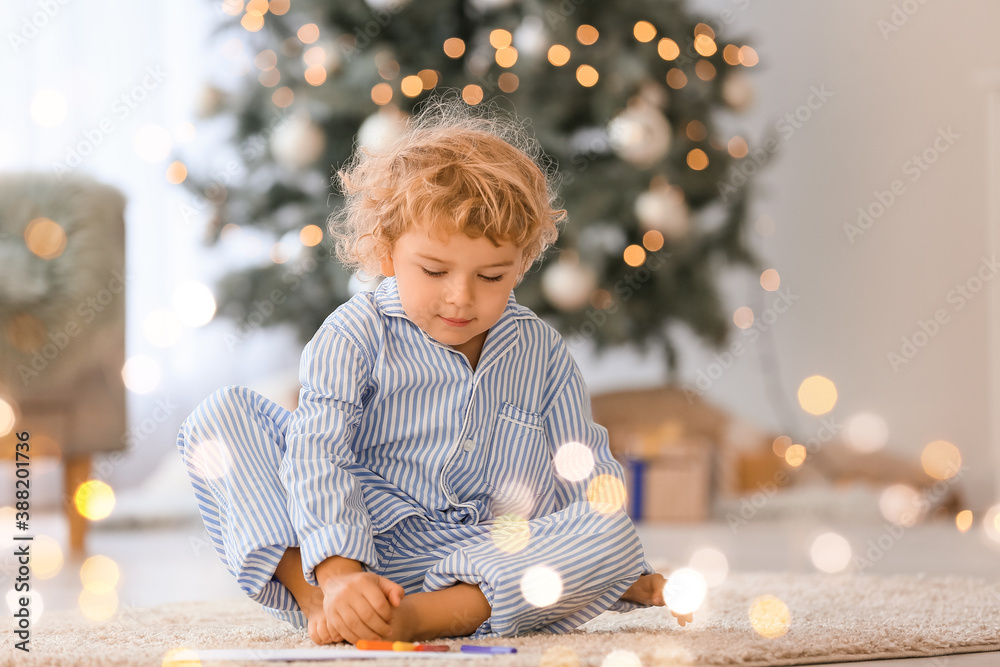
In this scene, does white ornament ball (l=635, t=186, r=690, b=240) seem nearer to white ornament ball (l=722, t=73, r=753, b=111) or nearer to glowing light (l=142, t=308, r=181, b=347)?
white ornament ball (l=722, t=73, r=753, b=111)

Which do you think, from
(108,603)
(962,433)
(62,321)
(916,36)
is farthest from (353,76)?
(962,433)

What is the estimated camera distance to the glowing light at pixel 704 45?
6.69 feet

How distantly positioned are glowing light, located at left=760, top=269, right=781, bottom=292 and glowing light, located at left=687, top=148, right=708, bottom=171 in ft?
1.78

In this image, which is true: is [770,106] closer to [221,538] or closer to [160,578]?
[160,578]

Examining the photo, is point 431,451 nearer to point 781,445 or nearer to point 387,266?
point 387,266

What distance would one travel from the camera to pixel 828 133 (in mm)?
2549

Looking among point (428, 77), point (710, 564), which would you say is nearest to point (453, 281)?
point (710, 564)

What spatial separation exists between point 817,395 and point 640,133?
1.02m

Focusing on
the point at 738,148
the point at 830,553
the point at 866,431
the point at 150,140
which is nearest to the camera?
the point at 830,553

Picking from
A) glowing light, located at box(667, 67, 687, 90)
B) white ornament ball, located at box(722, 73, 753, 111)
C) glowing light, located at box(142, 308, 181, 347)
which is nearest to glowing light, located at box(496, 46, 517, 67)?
glowing light, located at box(667, 67, 687, 90)

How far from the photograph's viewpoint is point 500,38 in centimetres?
195

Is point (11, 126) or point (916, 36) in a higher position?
point (916, 36)

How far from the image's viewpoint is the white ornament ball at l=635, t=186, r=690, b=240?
73.4 inches

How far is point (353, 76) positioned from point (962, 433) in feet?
5.38
